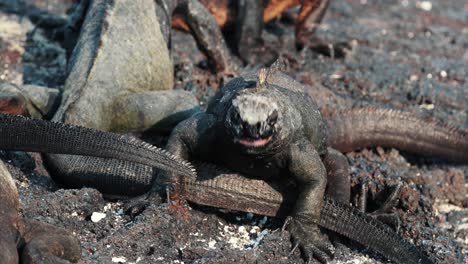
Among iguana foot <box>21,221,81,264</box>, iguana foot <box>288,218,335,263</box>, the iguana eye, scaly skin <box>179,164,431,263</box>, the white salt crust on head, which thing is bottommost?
iguana foot <box>288,218,335,263</box>

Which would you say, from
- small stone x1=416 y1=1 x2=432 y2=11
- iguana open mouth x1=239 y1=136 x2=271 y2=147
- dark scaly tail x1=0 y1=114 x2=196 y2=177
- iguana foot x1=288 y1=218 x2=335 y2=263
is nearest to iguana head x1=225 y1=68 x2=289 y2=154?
iguana open mouth x1=239 y1=136 x2=271 y2=147

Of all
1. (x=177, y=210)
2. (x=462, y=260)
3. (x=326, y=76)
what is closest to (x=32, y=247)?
(x=177, y=210)

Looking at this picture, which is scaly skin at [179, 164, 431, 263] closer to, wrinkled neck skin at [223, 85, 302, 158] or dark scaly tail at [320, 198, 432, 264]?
dark scaly tail at [320, 198, 432, 264]

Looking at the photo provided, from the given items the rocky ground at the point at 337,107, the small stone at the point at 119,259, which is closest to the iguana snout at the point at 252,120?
the rocky ground at the point at 337,107

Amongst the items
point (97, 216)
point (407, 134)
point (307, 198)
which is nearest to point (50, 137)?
point (97, 216)

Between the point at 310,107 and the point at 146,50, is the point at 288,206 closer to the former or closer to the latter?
the point at 310,107

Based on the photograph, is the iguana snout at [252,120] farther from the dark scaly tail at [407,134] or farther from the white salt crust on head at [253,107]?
the dark scaly tail at [407,134]
